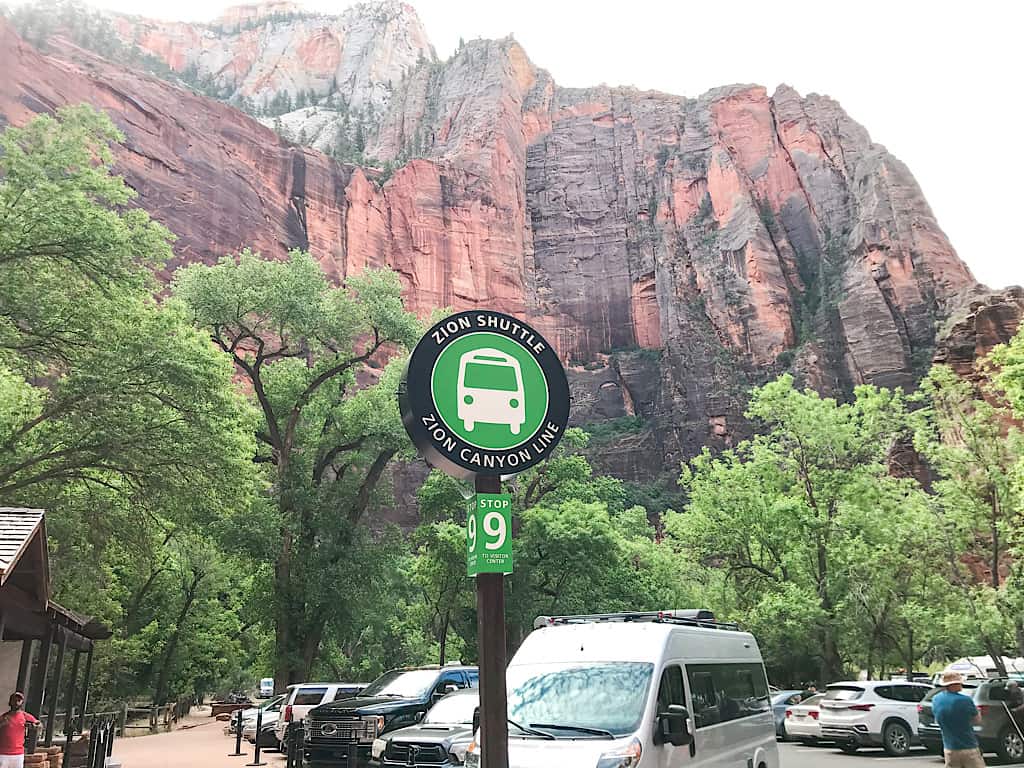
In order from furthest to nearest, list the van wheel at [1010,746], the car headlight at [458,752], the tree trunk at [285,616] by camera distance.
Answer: the tree trunk at [285,616] → the van wheel at [1010,746] → the car headlight at [458,752]

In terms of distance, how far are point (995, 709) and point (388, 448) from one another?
1919 centimetres

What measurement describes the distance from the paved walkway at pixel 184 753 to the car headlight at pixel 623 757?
12.0 meters

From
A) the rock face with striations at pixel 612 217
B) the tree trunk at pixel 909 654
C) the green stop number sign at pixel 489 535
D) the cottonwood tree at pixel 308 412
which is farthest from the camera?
the rock face with striations at pixel 612 217

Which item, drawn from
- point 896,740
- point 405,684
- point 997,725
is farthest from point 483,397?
point 896,740

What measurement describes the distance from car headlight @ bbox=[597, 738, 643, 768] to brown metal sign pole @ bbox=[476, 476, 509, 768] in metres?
0.92

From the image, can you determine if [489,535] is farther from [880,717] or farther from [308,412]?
[308,412]

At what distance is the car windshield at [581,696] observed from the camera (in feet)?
23.2

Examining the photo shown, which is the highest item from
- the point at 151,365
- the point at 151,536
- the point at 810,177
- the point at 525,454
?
the point at 810,177

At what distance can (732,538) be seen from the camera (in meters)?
29.8

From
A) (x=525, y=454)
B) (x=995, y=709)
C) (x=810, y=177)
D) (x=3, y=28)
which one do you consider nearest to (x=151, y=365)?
(x=525, y=454)

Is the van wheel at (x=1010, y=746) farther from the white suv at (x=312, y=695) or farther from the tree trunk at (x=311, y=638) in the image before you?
the tree trunk at (x=311, y=638)

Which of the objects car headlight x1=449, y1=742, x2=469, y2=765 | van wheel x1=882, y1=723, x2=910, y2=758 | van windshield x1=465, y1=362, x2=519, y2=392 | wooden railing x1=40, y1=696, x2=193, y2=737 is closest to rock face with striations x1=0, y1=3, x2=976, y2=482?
wooden railing x1=40, y1=696, x2=193, y2=737

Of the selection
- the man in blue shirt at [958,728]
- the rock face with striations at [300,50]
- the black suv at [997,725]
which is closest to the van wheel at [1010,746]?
the black suv at [997,725]

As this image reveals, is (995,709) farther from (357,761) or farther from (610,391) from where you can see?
(610,391)
